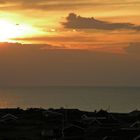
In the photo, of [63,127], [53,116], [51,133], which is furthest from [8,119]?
[51,133]

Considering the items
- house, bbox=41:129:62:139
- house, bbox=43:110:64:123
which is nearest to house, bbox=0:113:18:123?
house, bbox=43:110:64:123

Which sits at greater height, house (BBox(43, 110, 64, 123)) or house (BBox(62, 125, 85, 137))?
house (BBox(43, 110, 64, 123))

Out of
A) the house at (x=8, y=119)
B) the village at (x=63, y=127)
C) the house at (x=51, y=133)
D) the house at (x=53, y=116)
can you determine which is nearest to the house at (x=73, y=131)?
the village at (x=63, y=127)

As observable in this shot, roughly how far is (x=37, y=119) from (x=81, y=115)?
8455mm

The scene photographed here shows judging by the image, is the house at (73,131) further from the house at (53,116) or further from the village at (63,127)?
the house at (53,116)

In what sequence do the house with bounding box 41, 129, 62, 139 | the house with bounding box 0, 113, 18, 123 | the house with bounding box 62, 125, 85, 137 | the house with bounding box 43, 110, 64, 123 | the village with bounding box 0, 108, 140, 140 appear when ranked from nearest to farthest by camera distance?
the village with bounding box 0, 108, 140, 140
the house with bounding box 41, 129, 62, 139
the house with bounding box 62, 125, 85, 137
the house with bounding box 0, 113, 18, 123
the house with bounding box 43, 110, 64, 123

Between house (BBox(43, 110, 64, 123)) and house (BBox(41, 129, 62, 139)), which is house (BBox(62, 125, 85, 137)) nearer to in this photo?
house (BBox(41, 129, 62, 139))

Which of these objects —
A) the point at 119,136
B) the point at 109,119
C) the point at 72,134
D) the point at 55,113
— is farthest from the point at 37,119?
the point at 119,136

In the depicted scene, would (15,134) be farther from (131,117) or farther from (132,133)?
(131,117)

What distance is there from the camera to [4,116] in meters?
103

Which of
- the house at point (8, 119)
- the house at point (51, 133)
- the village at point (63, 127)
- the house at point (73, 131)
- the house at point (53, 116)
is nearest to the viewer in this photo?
the village at point (63, 127)

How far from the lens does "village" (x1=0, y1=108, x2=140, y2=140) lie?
7494 centimetres

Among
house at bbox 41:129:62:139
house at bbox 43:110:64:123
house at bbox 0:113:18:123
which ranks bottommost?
house at bbox 41:129:62:139

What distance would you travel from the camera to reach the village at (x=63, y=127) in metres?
74.9
